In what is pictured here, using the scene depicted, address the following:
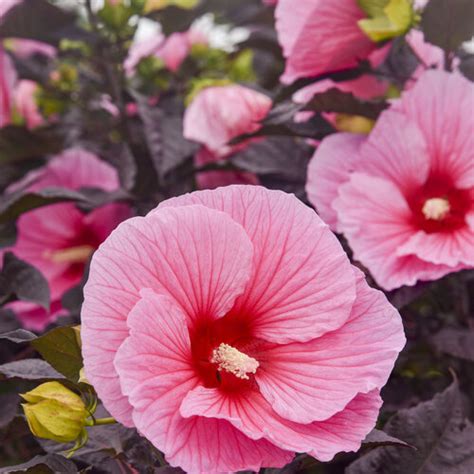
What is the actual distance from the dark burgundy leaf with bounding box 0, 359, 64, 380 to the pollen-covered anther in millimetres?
168

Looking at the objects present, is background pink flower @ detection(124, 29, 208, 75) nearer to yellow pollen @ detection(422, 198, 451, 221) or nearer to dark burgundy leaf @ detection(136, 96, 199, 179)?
dark burgundy leaf @ detection(136, 96, 199, 179)

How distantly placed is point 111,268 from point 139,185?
2.35 ft

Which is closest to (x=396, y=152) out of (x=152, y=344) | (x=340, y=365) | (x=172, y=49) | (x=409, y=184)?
(x=409, y=184)

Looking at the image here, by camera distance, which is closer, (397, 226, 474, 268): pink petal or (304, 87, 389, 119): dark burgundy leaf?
(397, 226, 474, 268): pink petal

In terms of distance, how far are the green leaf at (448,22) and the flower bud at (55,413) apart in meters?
0.74

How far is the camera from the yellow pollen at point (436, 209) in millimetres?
1076

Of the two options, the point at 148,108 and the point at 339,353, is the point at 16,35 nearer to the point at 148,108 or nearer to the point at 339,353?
the point at 148,108

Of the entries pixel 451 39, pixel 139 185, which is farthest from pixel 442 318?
pixel 139 185

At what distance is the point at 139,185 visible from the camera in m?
1.40

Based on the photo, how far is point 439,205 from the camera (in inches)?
42.4

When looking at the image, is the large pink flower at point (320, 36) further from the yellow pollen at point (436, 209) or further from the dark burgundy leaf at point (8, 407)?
the dark burgundy leaf at point (8, 407)

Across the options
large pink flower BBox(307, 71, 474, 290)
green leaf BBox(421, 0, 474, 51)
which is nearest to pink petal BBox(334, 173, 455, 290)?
large pink flower BBox(307, 71, 474, 290)

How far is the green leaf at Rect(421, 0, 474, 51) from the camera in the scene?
1.12 metres

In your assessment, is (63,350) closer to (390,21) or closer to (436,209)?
(436,209)
